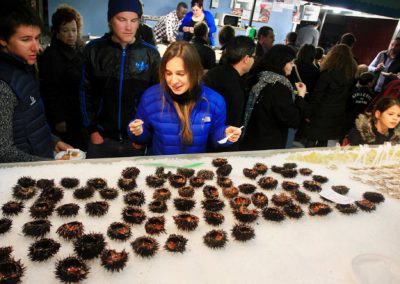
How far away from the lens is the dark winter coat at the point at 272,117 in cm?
224

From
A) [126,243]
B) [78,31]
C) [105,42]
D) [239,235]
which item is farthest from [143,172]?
[78,31]

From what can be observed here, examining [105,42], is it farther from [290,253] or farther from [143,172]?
[290,253]

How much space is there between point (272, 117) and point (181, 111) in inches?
37.5

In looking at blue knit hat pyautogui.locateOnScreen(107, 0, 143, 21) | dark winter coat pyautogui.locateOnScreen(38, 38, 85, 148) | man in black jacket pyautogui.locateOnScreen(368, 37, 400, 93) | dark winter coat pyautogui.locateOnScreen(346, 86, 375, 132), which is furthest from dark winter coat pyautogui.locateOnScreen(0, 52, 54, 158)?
man in black jacket pyautogui.locateOnScreen(368, 37, 400, 93)

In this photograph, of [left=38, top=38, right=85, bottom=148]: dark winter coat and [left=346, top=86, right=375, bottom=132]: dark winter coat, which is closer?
[left=38, top=38, right=85, bottom=148]: dark winter coat

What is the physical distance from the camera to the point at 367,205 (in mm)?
1414

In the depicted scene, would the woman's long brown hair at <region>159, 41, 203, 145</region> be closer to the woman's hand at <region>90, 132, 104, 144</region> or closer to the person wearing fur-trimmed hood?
the woman's hand at <region>90, 132, 104, 144</region>

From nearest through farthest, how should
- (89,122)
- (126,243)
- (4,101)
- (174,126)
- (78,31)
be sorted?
(126,243), (4,101), (174,126), (89,122), (78,31)

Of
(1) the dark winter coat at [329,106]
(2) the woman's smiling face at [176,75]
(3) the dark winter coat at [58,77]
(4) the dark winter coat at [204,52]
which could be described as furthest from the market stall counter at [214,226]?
(4) the dark winter coat at [204,52]

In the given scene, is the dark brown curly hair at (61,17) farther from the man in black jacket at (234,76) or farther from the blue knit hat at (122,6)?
the man in black jacket at (234,76)

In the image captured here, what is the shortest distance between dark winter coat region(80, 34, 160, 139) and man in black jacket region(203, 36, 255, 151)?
46 cm

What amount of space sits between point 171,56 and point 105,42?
2.07ft

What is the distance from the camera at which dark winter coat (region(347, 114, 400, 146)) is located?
229 centimetres

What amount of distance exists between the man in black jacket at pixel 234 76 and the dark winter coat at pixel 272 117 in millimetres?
177
